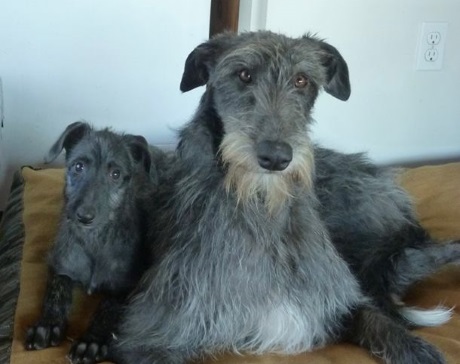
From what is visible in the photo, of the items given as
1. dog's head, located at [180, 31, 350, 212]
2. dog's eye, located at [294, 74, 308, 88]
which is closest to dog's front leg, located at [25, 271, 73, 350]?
dog's head, located at [180, 31, 350, 212]

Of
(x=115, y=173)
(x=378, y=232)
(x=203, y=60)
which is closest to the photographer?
(x=203, y=60)

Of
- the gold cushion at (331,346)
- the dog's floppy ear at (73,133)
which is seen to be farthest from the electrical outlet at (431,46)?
the dog's floppy ear at (73,133)

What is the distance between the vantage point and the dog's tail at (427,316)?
68.0 inches

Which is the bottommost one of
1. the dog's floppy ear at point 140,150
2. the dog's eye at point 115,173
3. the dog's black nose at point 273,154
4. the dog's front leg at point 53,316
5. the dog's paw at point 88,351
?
the dog's paw at point 88,351

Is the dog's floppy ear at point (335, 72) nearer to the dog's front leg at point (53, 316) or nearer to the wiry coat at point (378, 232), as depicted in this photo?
the wiry coat at point (378, 232)

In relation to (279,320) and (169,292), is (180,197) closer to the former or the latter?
(169,292)

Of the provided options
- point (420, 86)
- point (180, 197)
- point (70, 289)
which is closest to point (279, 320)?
point (180, 197)

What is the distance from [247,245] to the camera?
1563 mm

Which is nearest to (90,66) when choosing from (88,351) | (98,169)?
(98,169)

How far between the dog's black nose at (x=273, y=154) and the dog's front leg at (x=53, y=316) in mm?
622

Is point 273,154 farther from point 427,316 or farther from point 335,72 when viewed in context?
point 427,316

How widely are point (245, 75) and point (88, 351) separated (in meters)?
0.67

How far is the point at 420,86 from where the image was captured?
273 centimetres

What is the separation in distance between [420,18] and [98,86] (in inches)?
45.9
